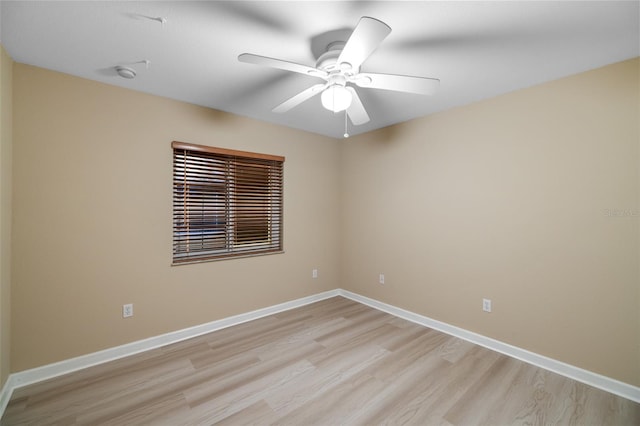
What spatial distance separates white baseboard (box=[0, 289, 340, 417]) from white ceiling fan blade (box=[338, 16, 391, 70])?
2.77 m

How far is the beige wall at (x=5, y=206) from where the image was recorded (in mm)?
1817

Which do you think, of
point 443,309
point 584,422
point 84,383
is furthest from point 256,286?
point 584,422

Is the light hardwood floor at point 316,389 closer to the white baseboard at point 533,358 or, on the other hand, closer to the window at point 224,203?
the white baseboard at point 533,358

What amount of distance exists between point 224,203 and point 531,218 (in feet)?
9.66

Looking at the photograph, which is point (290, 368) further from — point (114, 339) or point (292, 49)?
point (292, 49)

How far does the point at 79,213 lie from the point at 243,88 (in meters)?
1.69

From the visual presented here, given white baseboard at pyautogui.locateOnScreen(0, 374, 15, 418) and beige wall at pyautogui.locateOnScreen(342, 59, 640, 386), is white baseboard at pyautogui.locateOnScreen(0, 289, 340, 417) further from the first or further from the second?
beige wall at pyautogui.locateOnScreen(342, 59, 640, 386)

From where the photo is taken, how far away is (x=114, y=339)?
238 centimetres

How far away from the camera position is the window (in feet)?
9.10

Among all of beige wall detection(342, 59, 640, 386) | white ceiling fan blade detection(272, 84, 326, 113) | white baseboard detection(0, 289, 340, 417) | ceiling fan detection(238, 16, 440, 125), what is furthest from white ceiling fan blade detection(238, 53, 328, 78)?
white baseboard detection(0, 289, 340, 417)

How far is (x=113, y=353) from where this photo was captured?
2371 millimetres

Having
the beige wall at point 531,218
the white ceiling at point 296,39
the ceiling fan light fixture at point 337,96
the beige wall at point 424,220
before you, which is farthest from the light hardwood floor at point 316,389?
the white ceiling at point 296,39

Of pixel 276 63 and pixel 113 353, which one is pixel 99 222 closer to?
pixel 113 353

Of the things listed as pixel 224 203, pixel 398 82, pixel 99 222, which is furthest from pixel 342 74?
pixel 99 222
